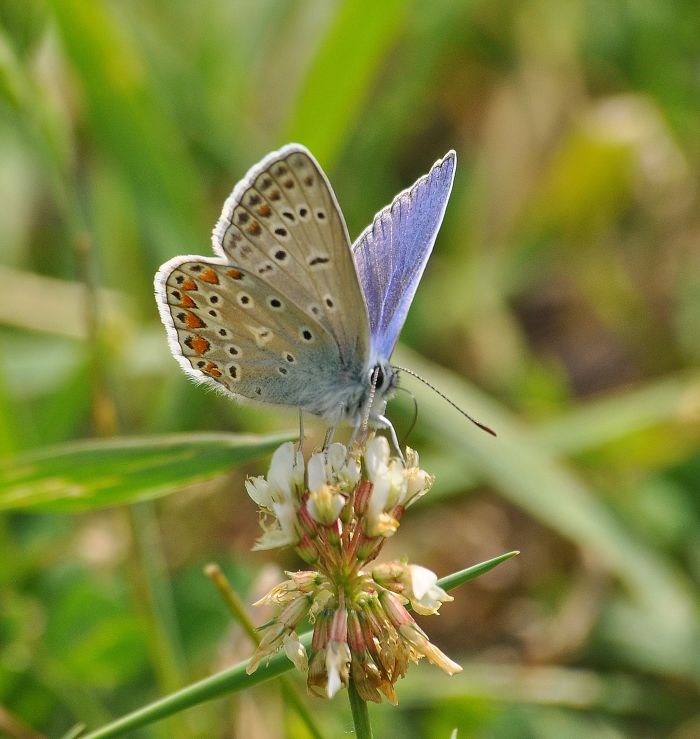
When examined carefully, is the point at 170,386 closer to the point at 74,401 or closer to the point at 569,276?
the point at 74,401

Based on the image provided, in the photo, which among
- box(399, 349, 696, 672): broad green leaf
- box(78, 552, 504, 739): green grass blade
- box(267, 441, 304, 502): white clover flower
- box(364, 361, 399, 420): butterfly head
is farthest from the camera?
box(399, 349, 696, 672): broad green leaf

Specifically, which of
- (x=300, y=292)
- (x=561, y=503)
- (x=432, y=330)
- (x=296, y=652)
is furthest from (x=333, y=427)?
(x=432, y=330)

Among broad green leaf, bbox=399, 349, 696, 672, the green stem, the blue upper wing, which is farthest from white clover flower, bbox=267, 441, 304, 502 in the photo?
broad green leaf, bbox=399, 349, 696, 672

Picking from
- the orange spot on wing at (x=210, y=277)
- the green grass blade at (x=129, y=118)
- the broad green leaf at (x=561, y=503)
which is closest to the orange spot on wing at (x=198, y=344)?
the orange spot on wing at (x=210, y=277)

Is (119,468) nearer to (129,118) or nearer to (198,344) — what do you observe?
(198,344)

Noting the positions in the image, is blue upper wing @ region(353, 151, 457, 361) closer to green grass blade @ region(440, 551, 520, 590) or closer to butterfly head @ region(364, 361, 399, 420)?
butterfly head @ region(364, 361, 399, 420)

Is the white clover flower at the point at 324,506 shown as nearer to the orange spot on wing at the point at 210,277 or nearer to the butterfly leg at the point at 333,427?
the butterfly leg at the point at 333,427
